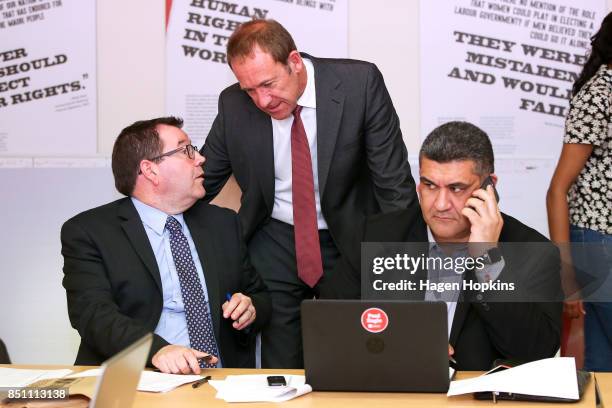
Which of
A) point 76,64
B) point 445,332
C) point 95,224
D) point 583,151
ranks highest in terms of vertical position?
point 76,64

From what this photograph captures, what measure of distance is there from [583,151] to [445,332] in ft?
5.48

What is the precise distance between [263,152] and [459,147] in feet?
3.00

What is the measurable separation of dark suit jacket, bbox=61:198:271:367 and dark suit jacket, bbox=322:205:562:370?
26.1 inches

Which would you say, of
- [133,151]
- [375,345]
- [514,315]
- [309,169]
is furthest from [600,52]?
[375,345]

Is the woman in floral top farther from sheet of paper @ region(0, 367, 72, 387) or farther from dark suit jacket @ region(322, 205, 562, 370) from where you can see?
sheet of paper @ region(0, 367, 72, 387)

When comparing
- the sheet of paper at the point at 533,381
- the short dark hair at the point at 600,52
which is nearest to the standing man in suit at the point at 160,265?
the sheet of paper at the point at 533,381

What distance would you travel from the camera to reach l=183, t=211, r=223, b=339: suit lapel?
304 cm

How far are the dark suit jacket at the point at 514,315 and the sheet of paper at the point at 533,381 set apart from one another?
26cm

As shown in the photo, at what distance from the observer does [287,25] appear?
4.48 m

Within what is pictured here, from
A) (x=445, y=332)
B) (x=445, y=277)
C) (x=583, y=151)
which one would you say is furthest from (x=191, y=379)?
(x=583, y=151)

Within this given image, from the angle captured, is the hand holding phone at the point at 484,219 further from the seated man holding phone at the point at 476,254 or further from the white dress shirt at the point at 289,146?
the white dress shirt at the point at 289,146

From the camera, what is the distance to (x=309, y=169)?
134 inches

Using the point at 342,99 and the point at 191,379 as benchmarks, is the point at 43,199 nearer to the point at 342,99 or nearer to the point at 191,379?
the point at 342,99

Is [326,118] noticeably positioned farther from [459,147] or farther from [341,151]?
[459,147]
